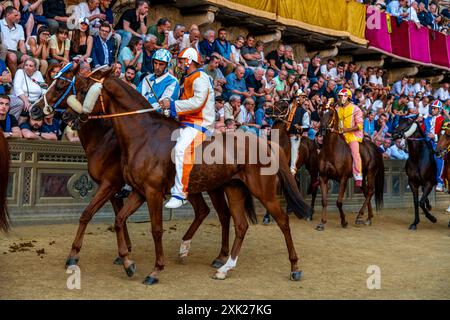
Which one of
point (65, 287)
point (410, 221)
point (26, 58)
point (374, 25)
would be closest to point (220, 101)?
point (26, 58)

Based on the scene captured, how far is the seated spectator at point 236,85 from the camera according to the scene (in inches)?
531

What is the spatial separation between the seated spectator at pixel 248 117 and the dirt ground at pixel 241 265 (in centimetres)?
276

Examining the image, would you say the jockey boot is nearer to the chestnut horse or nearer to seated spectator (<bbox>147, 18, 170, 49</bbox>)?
seated spectator (<bbox>147, 18, 170, 49</bbox>)

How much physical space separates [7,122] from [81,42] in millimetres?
2592

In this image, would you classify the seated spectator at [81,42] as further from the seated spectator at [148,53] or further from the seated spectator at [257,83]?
the seated spectator at [257,83]

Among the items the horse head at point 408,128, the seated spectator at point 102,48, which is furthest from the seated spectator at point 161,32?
the horse head at point 408,128

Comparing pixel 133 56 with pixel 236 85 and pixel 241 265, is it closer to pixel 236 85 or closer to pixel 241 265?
pixel 236 85

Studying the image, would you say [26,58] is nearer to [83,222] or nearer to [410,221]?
[83,222]

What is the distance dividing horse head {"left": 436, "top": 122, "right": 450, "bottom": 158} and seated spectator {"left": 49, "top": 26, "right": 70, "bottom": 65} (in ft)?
25.1

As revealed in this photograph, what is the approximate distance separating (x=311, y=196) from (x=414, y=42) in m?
11.4

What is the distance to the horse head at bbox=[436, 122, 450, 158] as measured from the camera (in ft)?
36.7

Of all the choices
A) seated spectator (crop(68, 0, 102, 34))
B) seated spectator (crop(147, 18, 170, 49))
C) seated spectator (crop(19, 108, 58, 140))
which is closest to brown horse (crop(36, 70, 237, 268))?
seated spectator (crop(19, 108, 58, 140))

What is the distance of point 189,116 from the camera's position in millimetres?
6383

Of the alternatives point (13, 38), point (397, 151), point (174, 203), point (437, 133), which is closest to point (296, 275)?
point (174, 203)
